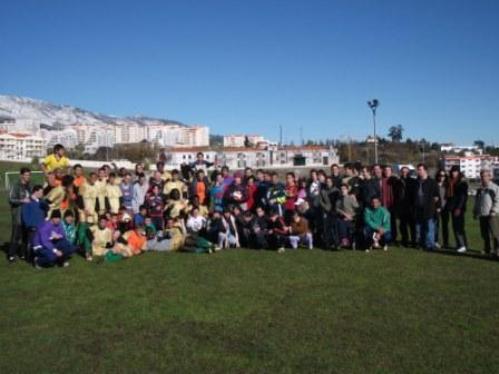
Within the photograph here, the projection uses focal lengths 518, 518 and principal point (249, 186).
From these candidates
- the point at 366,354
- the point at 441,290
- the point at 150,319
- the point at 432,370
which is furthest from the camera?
the point at 441,290

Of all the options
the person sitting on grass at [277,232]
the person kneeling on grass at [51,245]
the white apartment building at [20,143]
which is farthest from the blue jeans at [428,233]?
the white apartment building at [20,143]

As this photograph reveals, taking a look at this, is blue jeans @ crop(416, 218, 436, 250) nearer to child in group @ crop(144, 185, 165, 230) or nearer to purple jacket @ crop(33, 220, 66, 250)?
child in group @ crop(144, 185, 165, 230)

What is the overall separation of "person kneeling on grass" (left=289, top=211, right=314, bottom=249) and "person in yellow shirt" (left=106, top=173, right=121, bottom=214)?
13.0 ft

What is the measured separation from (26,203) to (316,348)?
7.12 m

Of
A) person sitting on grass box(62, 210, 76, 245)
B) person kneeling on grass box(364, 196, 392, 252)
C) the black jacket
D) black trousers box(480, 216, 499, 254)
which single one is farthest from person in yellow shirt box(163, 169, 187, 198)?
black trousers box(480, 216, 499, 254)

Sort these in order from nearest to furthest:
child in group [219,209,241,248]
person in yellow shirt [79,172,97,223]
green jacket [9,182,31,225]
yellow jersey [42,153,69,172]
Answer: green jacket [9,182,31,225] < yellow jersey [42,153,69,172] < person in yellow shirt [79,172,97,223] < child in group [219,209,241,248]

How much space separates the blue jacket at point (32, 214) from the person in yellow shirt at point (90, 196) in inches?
47.5

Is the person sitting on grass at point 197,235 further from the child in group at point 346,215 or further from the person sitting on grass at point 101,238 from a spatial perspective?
the child in group at point 346,215

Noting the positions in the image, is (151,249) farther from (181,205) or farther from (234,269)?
(234,269)

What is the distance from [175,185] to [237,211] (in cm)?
180

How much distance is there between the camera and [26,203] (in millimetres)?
10078

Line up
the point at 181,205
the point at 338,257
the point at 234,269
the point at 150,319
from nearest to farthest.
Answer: the point at 150,319 → the point at 234,269 → the point at 338,257 → the point at 181,205

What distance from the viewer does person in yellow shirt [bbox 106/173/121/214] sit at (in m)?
11.7

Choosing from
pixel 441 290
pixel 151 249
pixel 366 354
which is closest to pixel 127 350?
pixel 366 354
